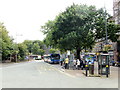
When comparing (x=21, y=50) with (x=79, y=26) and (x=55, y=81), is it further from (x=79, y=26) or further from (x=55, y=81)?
(x=55, y=81)

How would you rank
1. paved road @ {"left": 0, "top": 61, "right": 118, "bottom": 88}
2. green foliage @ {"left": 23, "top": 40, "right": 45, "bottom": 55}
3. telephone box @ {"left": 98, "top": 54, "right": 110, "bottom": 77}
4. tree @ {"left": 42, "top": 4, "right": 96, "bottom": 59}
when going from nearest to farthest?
paved road @ {"left": 0, "top": 61, "right": 118, "bottom": 88} → telephone box @ {"left": 98, "top": 54, "right": 110, "bottom": 77} → tree @ {"left": 42, "top": 4, "right": 96, "bottom": 59} → green foliage @ {"left": 23, "top": 40, "right": 45, "bottom": 55}

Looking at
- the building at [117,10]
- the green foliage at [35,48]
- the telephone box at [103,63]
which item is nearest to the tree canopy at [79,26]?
the building at [117,10]

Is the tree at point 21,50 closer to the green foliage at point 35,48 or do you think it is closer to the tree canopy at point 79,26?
the tree canopy at point 79,26

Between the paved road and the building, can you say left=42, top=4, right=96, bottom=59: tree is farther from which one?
the paved road

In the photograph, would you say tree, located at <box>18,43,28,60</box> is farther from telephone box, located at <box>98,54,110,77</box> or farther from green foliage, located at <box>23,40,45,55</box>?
telephone box, located at <box>98,54,110,77</box>

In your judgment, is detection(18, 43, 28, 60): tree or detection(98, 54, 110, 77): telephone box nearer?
detection(98, 54, 110, 77): telephone box

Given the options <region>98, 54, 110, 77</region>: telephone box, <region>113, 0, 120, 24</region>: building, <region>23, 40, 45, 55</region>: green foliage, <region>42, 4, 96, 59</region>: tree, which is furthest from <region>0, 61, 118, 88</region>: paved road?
<region>23, 40, 45, 55</region>: green foliage

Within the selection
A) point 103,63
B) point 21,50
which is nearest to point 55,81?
point 103,63

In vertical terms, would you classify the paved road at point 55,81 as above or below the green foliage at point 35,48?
below

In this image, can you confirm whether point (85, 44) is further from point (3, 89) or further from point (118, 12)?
point (3, 89)

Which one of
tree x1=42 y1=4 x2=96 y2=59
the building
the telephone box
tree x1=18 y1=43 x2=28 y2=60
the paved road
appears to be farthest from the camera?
tree x1=18 y1=43 x2=28 y2=60

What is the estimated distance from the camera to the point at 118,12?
51.7 m

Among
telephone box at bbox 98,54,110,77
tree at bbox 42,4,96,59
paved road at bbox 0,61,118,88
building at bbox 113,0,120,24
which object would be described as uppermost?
building at bbox 113,0,120,24

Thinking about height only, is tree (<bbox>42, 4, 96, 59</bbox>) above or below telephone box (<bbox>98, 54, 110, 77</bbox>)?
above
